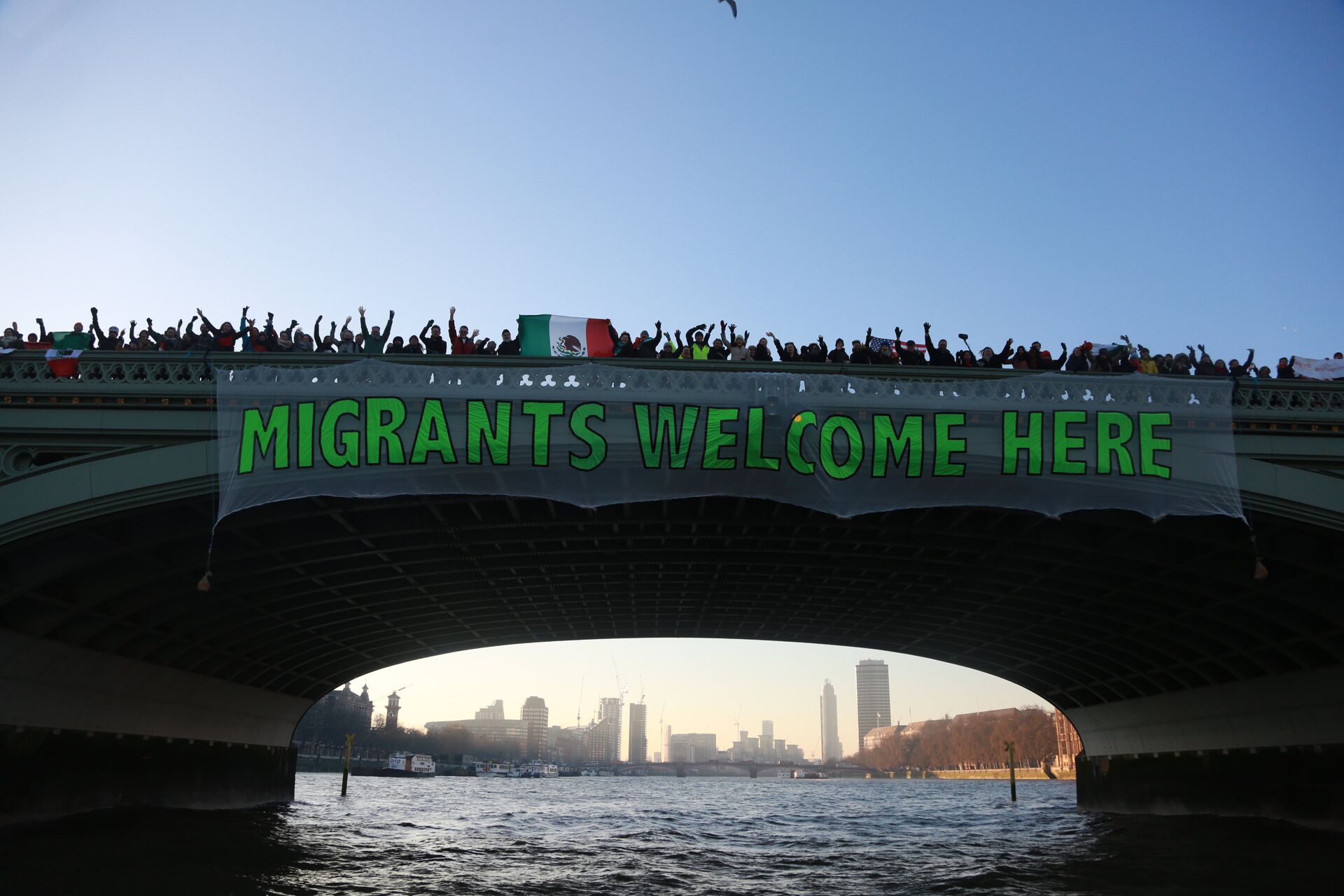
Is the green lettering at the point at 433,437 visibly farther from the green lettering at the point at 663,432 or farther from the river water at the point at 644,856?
the river water at the point at 644,856

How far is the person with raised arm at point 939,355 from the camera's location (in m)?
24.8

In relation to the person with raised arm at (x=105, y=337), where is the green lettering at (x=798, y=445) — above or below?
below

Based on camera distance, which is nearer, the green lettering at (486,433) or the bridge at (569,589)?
the green lettering at (486,433)

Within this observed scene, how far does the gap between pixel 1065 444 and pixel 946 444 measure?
2741mm

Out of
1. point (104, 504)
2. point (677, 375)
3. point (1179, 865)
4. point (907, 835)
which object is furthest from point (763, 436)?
point (907, 835)

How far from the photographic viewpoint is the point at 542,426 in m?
22.4

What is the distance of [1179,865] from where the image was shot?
95.0 feet

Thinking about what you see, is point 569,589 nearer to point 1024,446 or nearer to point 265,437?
point 265,437

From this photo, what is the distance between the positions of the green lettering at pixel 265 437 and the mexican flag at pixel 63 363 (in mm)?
4689

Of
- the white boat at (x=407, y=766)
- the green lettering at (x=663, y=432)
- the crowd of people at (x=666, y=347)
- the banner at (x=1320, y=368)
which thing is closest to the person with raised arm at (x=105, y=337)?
the crowd of people at (x=666, y=347)

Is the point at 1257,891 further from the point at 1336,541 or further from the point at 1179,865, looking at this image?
the point at 1336,541

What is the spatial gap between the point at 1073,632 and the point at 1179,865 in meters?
15.5

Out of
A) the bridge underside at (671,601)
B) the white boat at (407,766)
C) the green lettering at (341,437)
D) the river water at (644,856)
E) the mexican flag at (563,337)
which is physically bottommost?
the white boat at (407,766)

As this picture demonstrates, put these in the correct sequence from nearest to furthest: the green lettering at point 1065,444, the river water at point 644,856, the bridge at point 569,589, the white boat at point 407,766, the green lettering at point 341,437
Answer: the green lettering at point 341,437, the green lettering at point 1065,444, the bridge at point 569,589, the river water at point 644,856, the white boat at point 407,766
